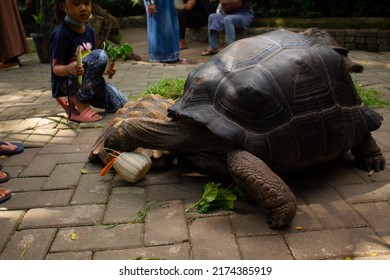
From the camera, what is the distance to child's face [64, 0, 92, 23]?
397 centimetres

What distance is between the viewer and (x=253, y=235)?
7.15ft

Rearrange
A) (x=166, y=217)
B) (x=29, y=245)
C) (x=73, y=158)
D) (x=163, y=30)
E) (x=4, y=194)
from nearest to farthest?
(x=29, y=245), (x=166, y=217), (x=4, y=194), (x=73, y=158), (x=163, y=30)

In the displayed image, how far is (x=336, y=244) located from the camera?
2.06m

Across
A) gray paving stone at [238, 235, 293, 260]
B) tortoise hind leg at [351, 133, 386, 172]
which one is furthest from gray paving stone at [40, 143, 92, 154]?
tortoise hind leg at [351, 133, 386, 172]

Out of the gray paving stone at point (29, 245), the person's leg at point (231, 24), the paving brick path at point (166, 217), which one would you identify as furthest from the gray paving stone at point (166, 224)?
the person's leg at point (231, 24)

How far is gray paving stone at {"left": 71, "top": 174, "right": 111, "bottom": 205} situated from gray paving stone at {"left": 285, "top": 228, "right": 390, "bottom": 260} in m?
1.23

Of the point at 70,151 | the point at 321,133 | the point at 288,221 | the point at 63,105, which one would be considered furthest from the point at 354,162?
the point at 63,105

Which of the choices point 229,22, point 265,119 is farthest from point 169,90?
point 229,22

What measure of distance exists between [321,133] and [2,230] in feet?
6.48

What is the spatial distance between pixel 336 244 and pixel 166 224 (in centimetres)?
92

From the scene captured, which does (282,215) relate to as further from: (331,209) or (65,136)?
(65,136)

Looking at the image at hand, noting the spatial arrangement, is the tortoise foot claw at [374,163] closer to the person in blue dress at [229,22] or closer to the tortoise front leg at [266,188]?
the tortoise front leg at [266,188]

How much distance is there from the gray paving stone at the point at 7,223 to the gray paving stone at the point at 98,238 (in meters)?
0.28

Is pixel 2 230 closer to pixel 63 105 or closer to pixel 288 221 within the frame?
pixel 288 221
